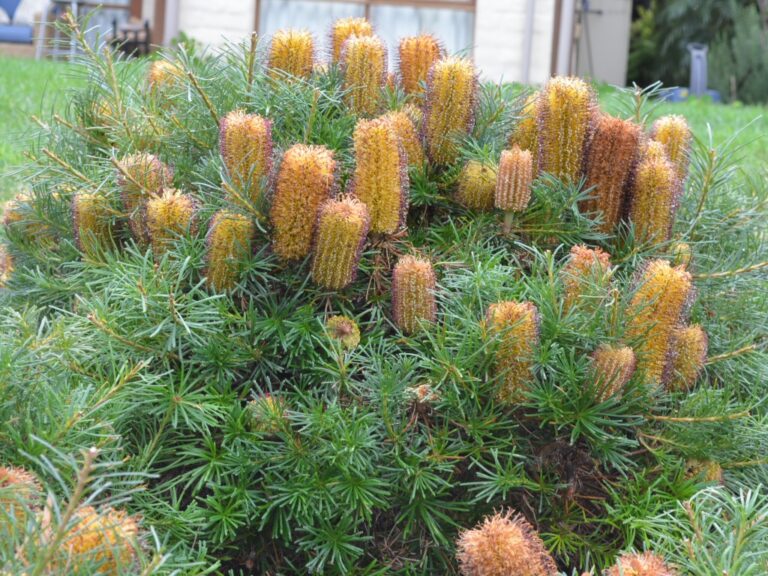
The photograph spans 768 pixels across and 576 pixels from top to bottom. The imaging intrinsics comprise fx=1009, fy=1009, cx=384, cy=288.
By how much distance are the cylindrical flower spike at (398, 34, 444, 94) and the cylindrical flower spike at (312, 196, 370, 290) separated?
0.48 meters

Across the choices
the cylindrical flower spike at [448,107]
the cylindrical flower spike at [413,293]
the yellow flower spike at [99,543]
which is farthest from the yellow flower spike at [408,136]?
the yellow flower spike at [99,543]

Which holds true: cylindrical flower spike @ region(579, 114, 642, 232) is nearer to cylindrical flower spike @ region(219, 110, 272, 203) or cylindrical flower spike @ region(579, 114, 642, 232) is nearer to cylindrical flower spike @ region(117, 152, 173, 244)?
cylindrical flower spike @ region(219, 110, 272, 203)

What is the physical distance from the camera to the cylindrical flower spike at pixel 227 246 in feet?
4.97

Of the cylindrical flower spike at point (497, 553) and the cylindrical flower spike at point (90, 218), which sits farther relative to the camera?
the cylindrical flower spike at point (90, 218)

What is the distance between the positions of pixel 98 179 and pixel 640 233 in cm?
93

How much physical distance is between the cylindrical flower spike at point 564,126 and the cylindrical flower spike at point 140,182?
2.08 feet

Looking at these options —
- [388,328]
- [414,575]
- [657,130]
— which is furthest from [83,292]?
[657,130]

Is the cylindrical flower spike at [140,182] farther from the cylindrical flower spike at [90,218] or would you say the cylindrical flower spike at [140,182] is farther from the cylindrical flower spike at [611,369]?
the cylindrical flower spike at [611,369]

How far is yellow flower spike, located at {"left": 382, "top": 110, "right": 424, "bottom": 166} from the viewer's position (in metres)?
1.67

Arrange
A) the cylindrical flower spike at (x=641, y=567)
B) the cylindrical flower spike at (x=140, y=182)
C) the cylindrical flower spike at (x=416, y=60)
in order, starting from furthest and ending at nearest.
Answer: the cylindrical flower spike at (x=416, y=60), the cylindrical flower spike at (x=140, y=182), the cylindrical flower spike at (x=641, y=567)

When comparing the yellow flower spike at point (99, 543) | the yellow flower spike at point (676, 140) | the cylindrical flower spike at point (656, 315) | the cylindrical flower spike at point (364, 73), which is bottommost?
the yellow flower spike at point (99, 543)

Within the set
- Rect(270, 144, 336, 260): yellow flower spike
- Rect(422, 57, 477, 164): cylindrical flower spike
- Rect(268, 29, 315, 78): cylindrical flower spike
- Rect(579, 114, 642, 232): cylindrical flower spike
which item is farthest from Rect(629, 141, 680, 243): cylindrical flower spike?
Rect(268, 29, 315, 78): cylindrical flower spike

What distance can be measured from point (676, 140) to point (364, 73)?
1.90 ft

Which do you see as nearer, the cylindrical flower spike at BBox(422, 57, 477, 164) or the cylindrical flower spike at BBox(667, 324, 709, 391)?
the cylindrical flower spike at BBox(667, 324, 709, 391)
